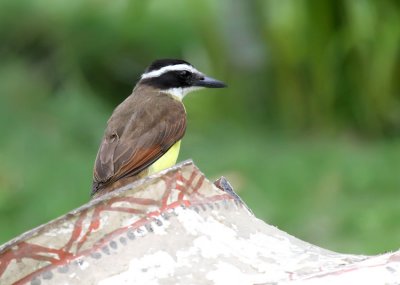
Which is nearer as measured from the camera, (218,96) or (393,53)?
(393,53)

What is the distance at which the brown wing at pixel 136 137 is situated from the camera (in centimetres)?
321

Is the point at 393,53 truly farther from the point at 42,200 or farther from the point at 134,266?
the point at 134,266

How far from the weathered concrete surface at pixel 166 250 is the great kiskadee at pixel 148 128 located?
1.20 m

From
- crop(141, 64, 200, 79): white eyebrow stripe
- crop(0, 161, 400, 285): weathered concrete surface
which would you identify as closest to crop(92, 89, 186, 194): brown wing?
crop(141, 64, 200, 79): white eyebrow stripe

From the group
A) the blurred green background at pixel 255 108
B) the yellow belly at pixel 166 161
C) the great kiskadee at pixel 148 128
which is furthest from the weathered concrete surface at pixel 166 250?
the blurred green background at pixel 255 108

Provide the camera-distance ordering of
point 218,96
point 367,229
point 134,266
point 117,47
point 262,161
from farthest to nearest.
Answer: point 117,47 → point 218,96 → point 262,161 → point 367,229 → point 134,266

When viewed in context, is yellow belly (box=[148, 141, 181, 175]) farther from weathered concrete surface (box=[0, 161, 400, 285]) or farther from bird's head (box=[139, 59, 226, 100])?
weathered concrete surface (box=[0, 161, 400, 285])

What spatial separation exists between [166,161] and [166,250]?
1.56 metres

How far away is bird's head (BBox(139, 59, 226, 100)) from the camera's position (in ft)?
11.9

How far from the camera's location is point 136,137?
11.1ft

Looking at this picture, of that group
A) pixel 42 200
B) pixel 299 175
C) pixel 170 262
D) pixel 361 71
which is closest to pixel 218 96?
pixel 361 71

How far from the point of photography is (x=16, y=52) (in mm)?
8039

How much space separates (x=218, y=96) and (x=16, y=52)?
1.55 metres

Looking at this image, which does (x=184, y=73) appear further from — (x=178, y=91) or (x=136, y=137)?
(x=136, y=137)
